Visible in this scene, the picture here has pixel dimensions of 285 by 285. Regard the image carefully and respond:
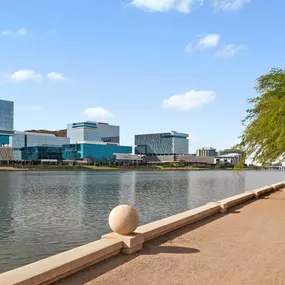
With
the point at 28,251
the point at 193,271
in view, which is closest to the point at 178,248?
the point at 193,271

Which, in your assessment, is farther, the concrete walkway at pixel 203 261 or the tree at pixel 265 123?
the tree at pixel 265 123

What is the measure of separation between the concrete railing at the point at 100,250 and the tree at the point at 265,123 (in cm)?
1177

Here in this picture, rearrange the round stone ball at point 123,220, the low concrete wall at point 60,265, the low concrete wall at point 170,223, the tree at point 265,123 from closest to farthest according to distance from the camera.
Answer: the low concrete wall at point 60,265, the round stone ball at point 123,220, the low concrete wall at point 170,223, the tree at point 265,123

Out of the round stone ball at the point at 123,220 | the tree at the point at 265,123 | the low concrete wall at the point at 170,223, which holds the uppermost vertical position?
the tree at the point at 265,123

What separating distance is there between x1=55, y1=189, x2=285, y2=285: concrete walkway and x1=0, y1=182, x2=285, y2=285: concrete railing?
0.70 ft

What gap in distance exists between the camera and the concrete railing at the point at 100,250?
7835 mm

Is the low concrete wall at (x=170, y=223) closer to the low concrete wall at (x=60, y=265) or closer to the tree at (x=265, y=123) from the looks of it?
the low concrete wall at (x=60, y=265)

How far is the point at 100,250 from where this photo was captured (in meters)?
9.77

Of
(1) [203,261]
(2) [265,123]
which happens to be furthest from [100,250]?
(2) [265,123]

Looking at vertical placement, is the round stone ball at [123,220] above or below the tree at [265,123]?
below

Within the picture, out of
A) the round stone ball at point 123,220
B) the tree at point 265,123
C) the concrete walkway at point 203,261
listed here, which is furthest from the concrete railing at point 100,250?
the tree at point 265,123

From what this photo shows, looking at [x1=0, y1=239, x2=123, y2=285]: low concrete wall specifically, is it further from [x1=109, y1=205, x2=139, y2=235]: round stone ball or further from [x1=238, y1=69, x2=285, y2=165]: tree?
[x1=238, y1=69, x2=285, y2=165]: tree

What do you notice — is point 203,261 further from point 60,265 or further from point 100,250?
point 60,265

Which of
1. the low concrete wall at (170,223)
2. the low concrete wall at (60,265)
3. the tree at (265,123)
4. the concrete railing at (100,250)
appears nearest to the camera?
the low concrete wall at (60,265)
